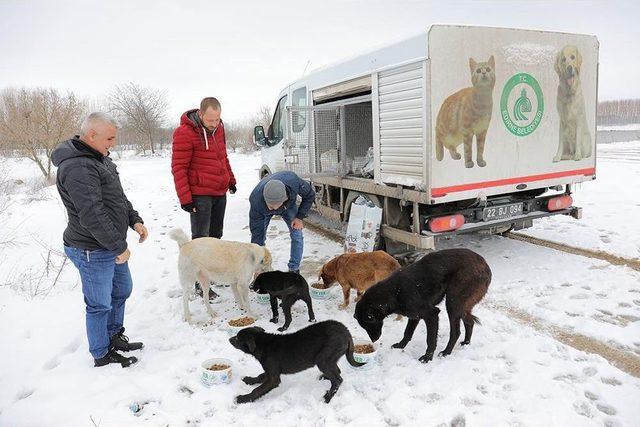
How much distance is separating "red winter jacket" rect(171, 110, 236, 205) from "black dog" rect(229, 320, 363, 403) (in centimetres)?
226

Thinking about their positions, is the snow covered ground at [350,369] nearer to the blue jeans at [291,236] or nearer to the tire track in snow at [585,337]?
the tire track in snow at [585,337]

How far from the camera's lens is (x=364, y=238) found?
6.47 meters

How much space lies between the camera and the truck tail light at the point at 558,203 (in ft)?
21.7

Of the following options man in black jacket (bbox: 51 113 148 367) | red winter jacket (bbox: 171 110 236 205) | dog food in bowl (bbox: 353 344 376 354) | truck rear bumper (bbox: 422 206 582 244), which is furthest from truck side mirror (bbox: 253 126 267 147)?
dog food in bowl (bbox: 353 344 376 354)

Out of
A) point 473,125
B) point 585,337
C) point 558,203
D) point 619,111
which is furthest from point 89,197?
point 619,111

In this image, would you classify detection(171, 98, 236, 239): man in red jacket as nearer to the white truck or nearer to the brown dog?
the brown dog

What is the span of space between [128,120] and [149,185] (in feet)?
105

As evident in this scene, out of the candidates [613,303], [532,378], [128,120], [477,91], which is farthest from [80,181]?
[128,120]

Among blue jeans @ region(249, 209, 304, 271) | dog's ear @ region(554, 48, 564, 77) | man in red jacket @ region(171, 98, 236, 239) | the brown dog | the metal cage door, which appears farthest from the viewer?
the metal cage door

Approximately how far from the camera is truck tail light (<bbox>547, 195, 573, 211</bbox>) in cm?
660

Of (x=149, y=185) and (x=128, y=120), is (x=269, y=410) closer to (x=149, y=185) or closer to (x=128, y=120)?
(x=149, y=185)

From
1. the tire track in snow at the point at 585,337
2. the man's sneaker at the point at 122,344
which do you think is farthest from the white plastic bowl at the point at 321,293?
the man's sneaker at the point at 122,344

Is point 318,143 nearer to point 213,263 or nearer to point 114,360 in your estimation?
point 213,263

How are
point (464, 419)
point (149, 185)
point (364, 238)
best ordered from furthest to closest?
1. point (149, 185)
2. point (364, 238)
3. point (464, 419)
